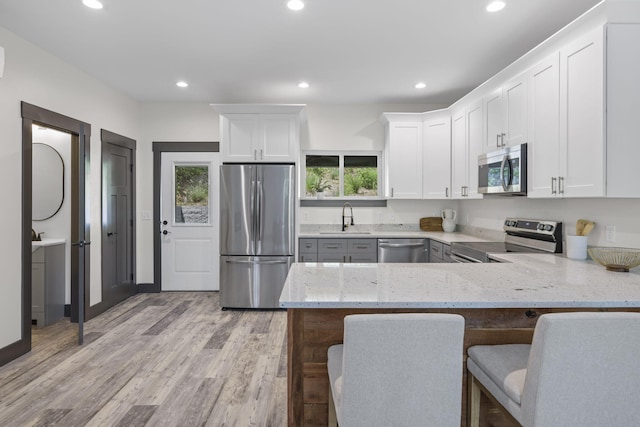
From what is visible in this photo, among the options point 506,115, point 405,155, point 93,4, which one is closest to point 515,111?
point 506,115

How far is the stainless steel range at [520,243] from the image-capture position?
293 cm

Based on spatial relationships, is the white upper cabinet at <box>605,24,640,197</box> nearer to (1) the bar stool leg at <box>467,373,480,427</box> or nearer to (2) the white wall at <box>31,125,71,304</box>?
(1) the bar stool leg at <box>467,373,480,427</box>

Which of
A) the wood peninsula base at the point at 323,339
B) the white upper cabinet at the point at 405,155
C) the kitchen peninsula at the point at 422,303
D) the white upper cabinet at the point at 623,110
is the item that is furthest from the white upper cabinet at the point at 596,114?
the white upper cabinet at the point at 405,155

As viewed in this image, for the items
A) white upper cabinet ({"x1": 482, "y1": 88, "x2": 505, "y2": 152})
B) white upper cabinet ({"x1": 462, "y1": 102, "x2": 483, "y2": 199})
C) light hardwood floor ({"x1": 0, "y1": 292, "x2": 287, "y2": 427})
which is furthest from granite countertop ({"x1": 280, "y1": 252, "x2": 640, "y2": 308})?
white upper cabinet ({"x1": 462, "y1": 102, "x2": 483, "y2": 199})

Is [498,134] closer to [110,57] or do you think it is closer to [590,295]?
[590,295]

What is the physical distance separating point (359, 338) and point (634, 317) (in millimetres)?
832

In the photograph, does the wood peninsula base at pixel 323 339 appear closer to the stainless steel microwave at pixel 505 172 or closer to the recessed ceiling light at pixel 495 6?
the stainless steel microwave at pixel 505 172

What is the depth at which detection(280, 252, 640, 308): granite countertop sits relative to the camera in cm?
147

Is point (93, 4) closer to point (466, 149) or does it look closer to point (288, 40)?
point (288, 40)

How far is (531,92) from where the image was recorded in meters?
2.77

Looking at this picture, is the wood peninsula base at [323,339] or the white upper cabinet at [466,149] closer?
the wood peninsula base at [323,339]

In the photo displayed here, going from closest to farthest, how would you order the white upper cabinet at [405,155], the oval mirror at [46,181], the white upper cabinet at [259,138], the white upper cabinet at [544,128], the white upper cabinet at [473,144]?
the white upper cabinet at [544,128] → the white upper cabinet at [473,144] → the oval mirror at [46,181] → the white upper cabinet at [259,138] → the white upper cabinet at [405,155]

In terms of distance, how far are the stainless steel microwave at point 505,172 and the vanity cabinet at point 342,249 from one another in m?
1.41

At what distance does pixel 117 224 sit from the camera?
4602mm
